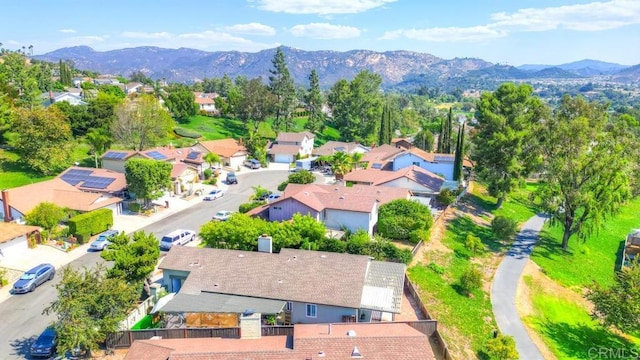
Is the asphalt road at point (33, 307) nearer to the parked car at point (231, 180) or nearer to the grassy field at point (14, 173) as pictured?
the parked car at point (231, 180)

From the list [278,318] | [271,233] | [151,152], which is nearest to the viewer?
[278,318]

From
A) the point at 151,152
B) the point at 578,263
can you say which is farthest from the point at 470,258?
the point at 151,152

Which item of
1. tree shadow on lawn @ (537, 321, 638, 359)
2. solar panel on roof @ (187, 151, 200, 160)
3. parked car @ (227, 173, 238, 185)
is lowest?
tree shadow on lawn @ (537, 321, 638, 359)

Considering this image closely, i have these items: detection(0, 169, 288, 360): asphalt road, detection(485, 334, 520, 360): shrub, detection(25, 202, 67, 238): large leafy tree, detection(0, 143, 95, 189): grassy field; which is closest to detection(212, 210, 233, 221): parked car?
detection(0, 169, 288, 360): asphalt road

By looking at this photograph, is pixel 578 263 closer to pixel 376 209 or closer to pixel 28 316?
pixel 376 209

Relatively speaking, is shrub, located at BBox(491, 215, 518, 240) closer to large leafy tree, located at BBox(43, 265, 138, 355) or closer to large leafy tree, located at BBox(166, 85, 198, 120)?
large leafy tree, located at BBox(43, 265, 138, 355)

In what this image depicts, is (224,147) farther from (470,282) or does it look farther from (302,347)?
(302,347)
